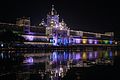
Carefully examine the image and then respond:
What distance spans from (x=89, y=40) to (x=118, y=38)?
21.7m

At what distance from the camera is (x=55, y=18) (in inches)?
4688

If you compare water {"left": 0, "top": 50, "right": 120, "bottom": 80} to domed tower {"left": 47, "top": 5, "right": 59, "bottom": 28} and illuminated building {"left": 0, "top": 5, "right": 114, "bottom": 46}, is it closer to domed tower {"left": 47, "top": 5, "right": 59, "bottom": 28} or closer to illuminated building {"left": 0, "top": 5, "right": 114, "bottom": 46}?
illuminated building {"left": 0, "top": 5, "right": 114, "bottom": 46}

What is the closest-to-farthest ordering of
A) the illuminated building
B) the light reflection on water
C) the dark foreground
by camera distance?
the dark foreground
the light reflection on water
the illuminated building

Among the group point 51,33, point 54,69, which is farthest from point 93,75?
point 51,33

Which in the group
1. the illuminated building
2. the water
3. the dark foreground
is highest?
the illuminated building

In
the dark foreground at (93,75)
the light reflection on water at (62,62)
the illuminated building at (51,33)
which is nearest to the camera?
the dark foreground at (93,75)

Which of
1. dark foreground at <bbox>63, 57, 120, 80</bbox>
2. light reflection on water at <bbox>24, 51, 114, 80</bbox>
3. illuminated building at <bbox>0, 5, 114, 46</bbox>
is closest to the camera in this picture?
dark foreground at <bbox>63, 57, 120, 80</bbox>

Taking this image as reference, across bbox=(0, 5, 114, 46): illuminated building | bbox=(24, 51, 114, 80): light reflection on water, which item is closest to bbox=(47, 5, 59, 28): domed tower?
bbox=(0, 5, 114, 46): illuminated building

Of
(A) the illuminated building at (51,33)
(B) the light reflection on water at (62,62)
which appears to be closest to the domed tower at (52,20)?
(A) the illuminated building at (51,33)

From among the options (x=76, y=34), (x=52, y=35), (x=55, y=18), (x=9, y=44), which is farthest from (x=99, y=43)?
(x=9, y=44)

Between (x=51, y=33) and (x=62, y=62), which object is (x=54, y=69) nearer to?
(x=62, y=62)

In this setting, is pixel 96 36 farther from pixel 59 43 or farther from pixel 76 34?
pixel 59 43

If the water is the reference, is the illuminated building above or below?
above

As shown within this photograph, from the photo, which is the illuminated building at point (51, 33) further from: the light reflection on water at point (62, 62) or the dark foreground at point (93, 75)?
the dark foreground at point (93, 75)
